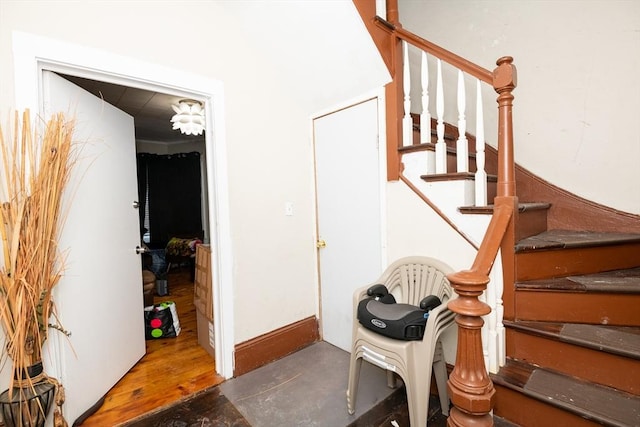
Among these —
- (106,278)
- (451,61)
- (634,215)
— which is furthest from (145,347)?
(634,215)

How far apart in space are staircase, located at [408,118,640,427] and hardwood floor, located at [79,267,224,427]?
1829mm

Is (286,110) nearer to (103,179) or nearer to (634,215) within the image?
(103,179)

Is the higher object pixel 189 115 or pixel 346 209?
pixel 189 115

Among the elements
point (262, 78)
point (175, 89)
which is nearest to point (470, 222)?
point (262, 78)

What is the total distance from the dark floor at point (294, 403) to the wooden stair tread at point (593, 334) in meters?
0.69

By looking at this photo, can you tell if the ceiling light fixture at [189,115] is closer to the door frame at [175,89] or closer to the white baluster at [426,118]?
the door frame at [175,89]

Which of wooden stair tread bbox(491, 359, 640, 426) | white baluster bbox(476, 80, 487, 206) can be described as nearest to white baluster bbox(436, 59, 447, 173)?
white baluster bbox(476, 80, 487, 206)

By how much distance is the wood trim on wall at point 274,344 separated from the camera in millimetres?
2100

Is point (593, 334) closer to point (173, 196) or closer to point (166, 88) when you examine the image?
point (166, 88)

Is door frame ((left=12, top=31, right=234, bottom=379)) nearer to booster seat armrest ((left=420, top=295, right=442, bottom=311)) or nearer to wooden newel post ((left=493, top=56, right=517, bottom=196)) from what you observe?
booster seat armrest ((left=420, top=295, right=442, bottom=311))

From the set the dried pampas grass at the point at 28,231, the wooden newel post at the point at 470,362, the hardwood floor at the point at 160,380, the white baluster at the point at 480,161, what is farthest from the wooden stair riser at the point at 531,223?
the dried pampas grass at the point at 28,231

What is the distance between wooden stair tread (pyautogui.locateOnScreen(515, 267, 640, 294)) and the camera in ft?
4.38

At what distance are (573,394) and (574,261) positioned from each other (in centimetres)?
71

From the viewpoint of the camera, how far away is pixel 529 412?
4.21ft
